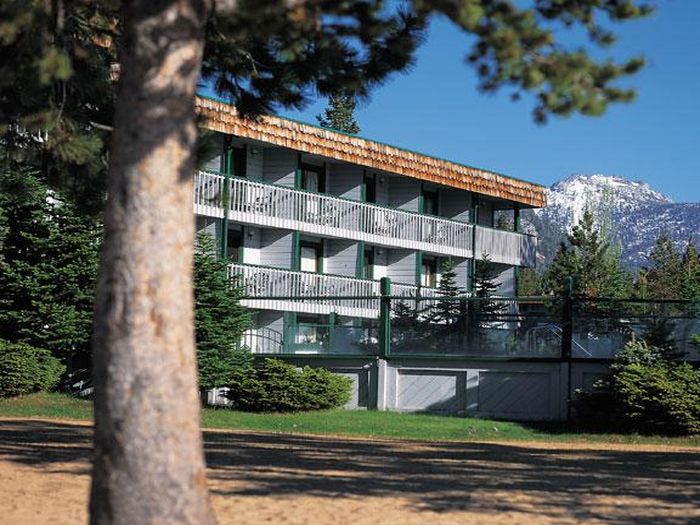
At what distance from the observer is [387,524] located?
415 inches

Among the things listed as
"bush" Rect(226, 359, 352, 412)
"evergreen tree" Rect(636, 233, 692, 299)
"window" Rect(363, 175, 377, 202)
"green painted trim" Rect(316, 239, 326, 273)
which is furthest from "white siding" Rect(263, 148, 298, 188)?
→ "evergreen tree" Rect(636, 233, 692, 299)

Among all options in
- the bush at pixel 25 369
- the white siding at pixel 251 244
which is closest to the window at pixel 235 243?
the white siding at pixel 251 244

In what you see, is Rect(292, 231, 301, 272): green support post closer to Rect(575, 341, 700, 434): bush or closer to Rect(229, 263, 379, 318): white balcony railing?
Rect(229, 263, 379, 318): white balcony railing

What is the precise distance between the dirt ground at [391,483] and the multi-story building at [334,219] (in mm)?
11961

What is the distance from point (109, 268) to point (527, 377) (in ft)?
61.3

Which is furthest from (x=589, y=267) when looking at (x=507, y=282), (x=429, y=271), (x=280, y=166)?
(x=280, y=166)

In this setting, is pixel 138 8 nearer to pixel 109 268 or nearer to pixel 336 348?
pixel 109 268

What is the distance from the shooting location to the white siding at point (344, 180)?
43156 millimetres

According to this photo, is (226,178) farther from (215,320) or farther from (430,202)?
(430,202)

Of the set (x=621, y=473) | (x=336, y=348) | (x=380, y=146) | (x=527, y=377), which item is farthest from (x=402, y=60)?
(x=380, y=146)

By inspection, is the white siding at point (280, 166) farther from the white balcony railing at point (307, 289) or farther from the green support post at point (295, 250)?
the white balcony railing at point (307, 289)

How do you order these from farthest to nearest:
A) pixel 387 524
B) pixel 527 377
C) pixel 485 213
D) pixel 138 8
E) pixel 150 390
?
pixel 485 213 → pixel 527 377 → pixel 387 524 → pixel 138 8 → pixel 150 390

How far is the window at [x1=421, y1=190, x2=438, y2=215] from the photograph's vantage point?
4797 centimetres

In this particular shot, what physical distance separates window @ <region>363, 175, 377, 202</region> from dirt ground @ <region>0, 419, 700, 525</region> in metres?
25.9
